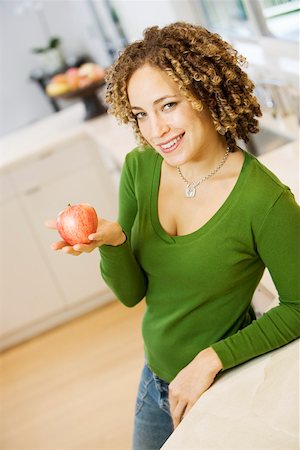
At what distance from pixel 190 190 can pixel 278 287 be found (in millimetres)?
272

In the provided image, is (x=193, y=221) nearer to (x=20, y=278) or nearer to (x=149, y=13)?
(x=20, y=278)

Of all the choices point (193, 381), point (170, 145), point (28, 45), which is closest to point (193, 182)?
point (170, 145)

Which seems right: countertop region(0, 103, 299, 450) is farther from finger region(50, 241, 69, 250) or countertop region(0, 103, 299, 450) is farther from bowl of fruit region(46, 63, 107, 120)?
bowl of fruit region(46, 63, 107, 120)

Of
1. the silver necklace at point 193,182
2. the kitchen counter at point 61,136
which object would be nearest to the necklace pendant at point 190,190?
the silver necklace at point 193,182

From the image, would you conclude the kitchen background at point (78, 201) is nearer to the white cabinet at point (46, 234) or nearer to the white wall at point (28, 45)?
the white cabinet at point (46, 234)

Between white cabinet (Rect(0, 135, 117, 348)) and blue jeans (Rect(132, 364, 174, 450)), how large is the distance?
6.89ft

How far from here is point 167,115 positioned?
111 cm

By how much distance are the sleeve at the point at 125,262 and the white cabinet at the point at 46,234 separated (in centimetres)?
208

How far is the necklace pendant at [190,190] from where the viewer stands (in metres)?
1.22

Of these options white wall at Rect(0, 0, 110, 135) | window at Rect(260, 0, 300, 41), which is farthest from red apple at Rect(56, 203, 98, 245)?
white wall at Rect(0, 0, 110, 135)

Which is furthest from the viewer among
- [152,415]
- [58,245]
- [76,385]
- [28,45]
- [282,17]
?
[28,45]

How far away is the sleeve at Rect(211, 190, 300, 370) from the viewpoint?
102 centimetres

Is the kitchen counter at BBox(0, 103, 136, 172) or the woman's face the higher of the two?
the woman's face

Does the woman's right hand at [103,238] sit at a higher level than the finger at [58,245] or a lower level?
lower
